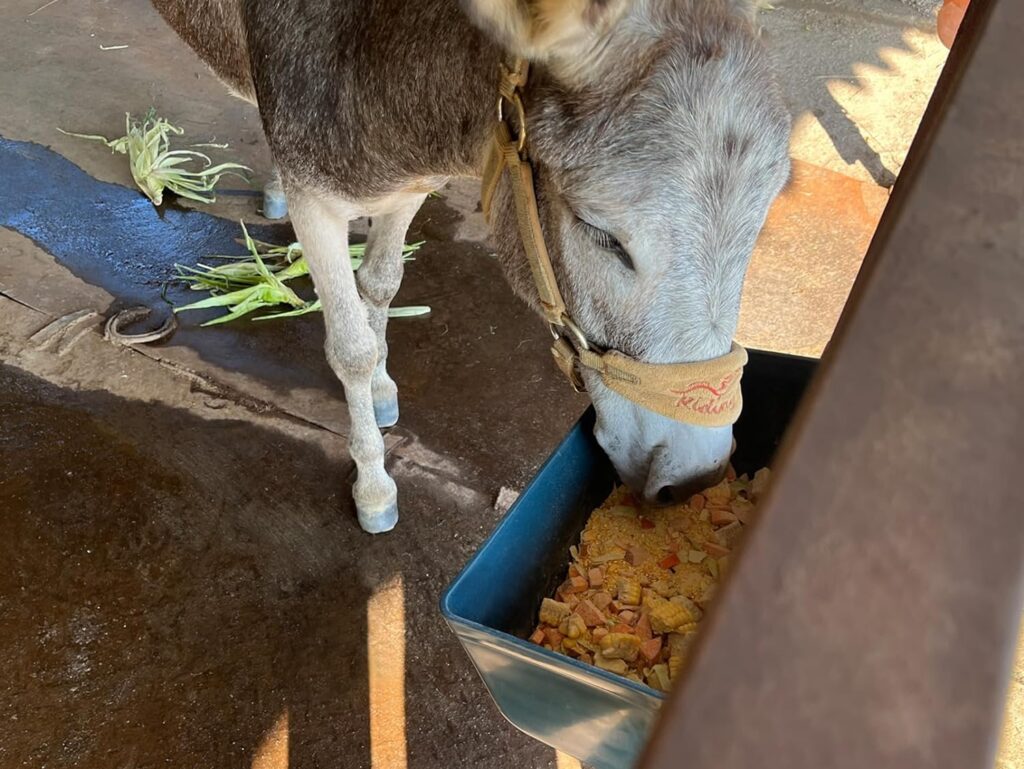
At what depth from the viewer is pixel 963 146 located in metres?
0.37

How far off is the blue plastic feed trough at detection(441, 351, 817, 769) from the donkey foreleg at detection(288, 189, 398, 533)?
100 centimetres

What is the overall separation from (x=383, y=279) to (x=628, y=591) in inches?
65.3

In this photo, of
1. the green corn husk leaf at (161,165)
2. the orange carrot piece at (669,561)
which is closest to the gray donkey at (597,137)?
the orange carrot piece at (669,561)

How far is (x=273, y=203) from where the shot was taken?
3.88 meters

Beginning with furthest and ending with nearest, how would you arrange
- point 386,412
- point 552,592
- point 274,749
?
point 386,412 < point 274,749 < point 552,592

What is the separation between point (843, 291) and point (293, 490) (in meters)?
2.53

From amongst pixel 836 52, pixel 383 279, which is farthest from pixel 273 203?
pixel 836 52

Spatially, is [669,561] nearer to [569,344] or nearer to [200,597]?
[569,344]

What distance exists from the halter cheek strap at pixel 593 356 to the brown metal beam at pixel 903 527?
1.11 meters

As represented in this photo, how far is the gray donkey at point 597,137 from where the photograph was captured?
1.33m

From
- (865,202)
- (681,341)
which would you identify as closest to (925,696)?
(681,341)

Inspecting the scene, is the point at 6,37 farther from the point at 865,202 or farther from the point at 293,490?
the point at 865,202

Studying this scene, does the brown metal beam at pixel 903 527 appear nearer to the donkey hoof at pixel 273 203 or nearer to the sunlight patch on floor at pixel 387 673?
the sunlight patch on floor at pixel 387 673

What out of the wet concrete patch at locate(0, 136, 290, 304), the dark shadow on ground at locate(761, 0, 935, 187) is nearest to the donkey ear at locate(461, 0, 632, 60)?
the wet concrete patch at locate(0, 136, 290, 304)
